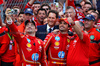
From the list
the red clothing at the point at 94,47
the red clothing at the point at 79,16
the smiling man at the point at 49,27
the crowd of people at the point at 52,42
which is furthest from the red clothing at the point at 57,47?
the red clothing at the point at 79,16

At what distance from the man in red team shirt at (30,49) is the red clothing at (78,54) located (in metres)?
0.53

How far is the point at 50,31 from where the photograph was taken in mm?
4824

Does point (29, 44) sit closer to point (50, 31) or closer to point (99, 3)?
point (50, 31)

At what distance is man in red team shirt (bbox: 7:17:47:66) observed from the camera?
3943mm

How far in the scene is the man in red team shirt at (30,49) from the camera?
394 cm

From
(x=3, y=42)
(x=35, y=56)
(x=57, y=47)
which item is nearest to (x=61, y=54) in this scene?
(x=57, y=47)

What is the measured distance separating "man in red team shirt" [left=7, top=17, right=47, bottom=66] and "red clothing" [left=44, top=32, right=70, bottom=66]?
299 mm

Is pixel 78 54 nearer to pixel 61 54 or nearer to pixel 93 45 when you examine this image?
pixel 61 54

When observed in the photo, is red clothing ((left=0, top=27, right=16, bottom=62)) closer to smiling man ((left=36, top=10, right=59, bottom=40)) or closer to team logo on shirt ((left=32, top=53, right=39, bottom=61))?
smiling man ((left=36, top=10, right=59, bottom=40))

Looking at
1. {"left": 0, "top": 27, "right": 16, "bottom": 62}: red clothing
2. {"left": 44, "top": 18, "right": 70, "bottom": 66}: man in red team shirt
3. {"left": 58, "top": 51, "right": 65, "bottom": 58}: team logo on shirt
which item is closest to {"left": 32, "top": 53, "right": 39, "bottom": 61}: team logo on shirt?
{"left": 44, "top": 18, "right": 70, "bottom": 66}: man in red team shirt

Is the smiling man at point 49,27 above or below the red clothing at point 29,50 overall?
above

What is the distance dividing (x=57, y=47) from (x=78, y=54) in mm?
476

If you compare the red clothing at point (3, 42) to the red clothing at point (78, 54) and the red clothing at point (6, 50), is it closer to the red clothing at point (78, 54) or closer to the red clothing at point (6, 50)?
the red clothing at point (6, 50)

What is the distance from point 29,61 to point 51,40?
713mm
